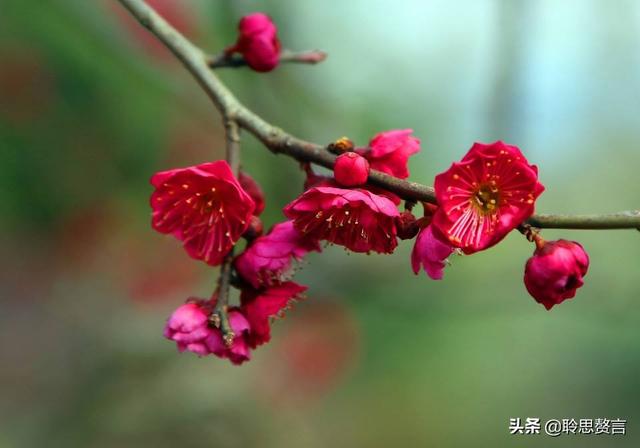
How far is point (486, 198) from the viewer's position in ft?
3.60

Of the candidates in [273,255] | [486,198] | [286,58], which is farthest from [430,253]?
[286,58]

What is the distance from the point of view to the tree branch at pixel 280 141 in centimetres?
91

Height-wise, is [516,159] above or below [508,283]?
below

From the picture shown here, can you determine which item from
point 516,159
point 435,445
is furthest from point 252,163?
point 516,159

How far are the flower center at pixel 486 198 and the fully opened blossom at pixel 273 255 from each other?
0.91 ft

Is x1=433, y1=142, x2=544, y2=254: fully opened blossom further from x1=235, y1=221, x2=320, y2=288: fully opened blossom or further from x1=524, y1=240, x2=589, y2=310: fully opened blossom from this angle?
x1=235, y1=221, x2=320, y2=288: fully opened blossom

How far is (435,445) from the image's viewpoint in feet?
13.4

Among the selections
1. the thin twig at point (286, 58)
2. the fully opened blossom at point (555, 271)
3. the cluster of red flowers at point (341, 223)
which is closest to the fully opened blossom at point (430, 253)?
the cluster of red flowers at point (341, 223)

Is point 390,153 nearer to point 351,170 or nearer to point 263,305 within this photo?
point 351,170

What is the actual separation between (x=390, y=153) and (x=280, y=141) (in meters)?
0.19

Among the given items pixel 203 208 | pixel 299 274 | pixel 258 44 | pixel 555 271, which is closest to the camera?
pixel 555 271

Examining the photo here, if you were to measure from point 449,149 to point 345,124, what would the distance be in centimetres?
116

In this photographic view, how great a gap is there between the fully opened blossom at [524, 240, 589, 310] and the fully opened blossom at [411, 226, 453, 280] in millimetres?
127

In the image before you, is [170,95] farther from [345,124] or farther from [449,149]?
[449,149]
